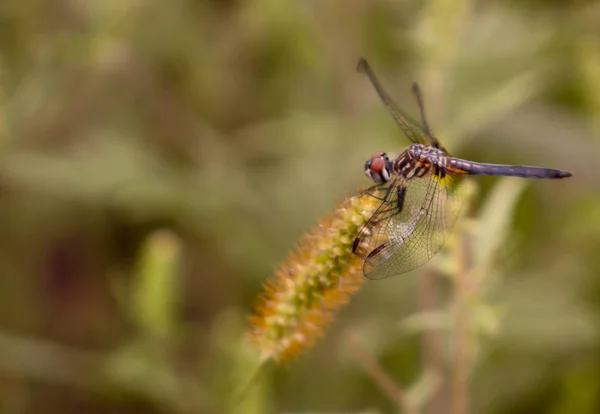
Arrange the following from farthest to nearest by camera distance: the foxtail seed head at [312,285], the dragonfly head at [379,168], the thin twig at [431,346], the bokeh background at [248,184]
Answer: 1. the bokeh background at [248,184]
2. the thin twig at [431,346]
3. the dragonfly head at [379,168]
4. the foxtail seed head at [312,285]

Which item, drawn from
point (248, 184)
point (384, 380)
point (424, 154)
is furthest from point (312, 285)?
point (248, 184)

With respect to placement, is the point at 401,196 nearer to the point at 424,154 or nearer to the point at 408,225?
the point at 408,225

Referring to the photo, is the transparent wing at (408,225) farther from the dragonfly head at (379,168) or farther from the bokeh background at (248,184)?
the bokeh background at (248,184)

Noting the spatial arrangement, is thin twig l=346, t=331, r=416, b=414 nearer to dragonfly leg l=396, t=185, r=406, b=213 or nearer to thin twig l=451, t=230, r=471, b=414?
thin twig l=451, t=230, r=471, b=414

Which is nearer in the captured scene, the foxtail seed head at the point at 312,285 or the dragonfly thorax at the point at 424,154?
the foxtail seed head at the point at 312,285

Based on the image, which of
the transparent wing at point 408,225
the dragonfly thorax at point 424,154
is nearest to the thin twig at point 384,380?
the transparent wing at point 408,225

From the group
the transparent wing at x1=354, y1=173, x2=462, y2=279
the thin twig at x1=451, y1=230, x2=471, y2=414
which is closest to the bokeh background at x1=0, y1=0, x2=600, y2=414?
the thin twig at x1=451, y1=230, x2=471, y2=414

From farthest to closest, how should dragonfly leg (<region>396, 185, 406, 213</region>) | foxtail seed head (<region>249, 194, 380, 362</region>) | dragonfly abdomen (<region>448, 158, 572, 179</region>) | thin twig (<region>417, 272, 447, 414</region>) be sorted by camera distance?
thin twig (<region>417, 272, 447, 414</region>) → dragonfly abdomen (<region>448, 158, 572, 179</region>) → dragonfly leg (<region>396, 185, 406, 213</region>) → foxtail seed head (<region>249, 194, 380, 362</region>)

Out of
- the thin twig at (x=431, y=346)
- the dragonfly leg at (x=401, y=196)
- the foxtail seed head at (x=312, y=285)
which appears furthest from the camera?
the thin twig at (x=431, y=346)
